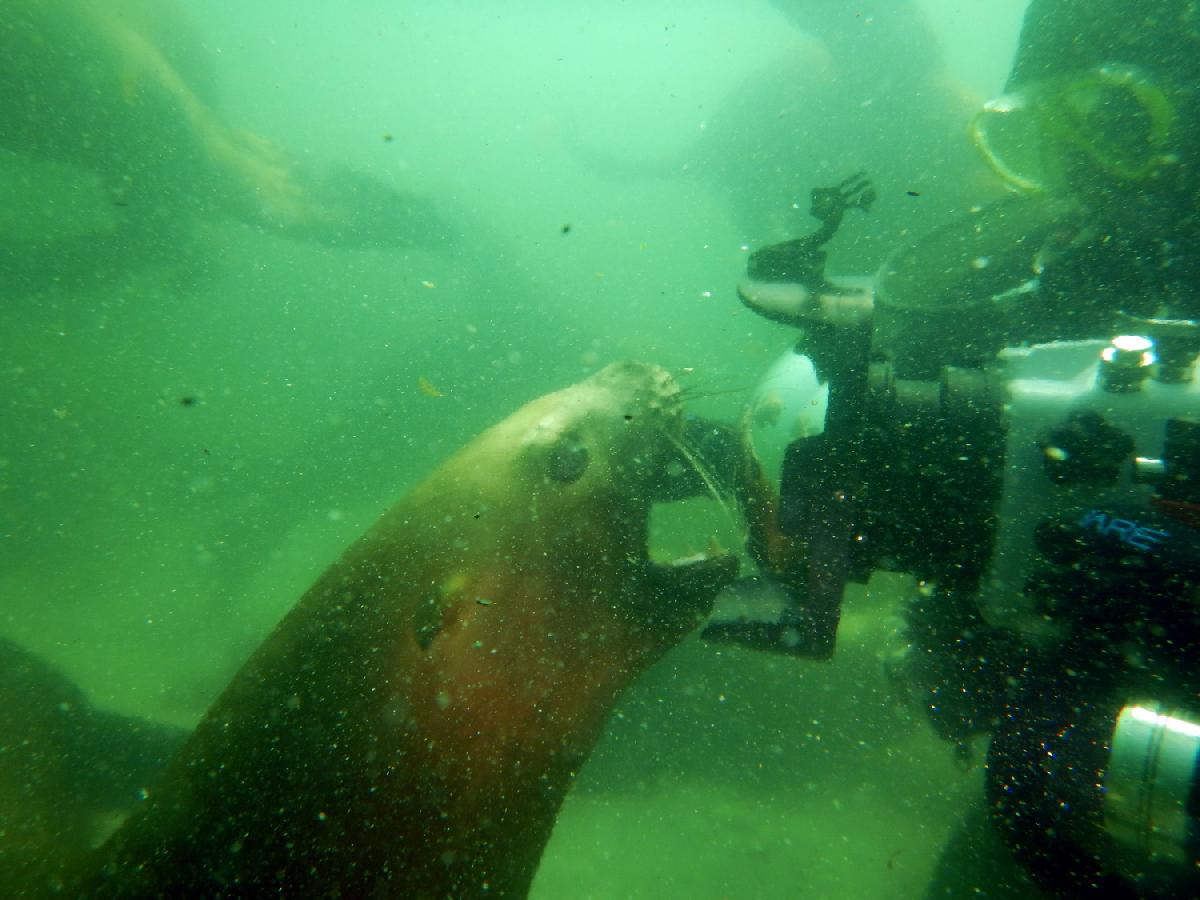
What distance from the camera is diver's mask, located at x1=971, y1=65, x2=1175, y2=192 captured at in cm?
271

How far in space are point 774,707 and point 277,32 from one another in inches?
4084

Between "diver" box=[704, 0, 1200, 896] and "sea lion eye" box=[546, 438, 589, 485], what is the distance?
88 cm

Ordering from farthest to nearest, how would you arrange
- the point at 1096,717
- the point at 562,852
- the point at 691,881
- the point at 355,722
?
the point at 562,852 → the point at 691,881 → the point at 355,722 → the point at 1096,717

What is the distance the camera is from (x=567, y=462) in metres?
2.75

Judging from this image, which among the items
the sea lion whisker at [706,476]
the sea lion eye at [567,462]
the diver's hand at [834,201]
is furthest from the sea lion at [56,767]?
the diver's hand at [834,201]

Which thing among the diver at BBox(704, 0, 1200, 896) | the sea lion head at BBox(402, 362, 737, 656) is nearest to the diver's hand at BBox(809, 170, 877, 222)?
the diver at BBox(704, 0, 1200, 896)

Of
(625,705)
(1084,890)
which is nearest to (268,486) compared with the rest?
(625,705)

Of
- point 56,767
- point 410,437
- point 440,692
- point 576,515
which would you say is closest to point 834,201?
point 576,515

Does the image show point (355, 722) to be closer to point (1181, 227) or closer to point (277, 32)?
point (1181, 227)

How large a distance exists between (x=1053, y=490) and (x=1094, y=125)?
8.14 ft

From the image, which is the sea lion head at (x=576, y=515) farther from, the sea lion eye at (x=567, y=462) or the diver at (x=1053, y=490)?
the diver at (x=1053, y=490)

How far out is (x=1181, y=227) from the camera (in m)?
2.36

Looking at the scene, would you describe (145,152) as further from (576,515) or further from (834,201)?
(834,201)

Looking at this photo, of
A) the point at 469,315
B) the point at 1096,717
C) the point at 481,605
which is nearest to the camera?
the point at 1096,717
